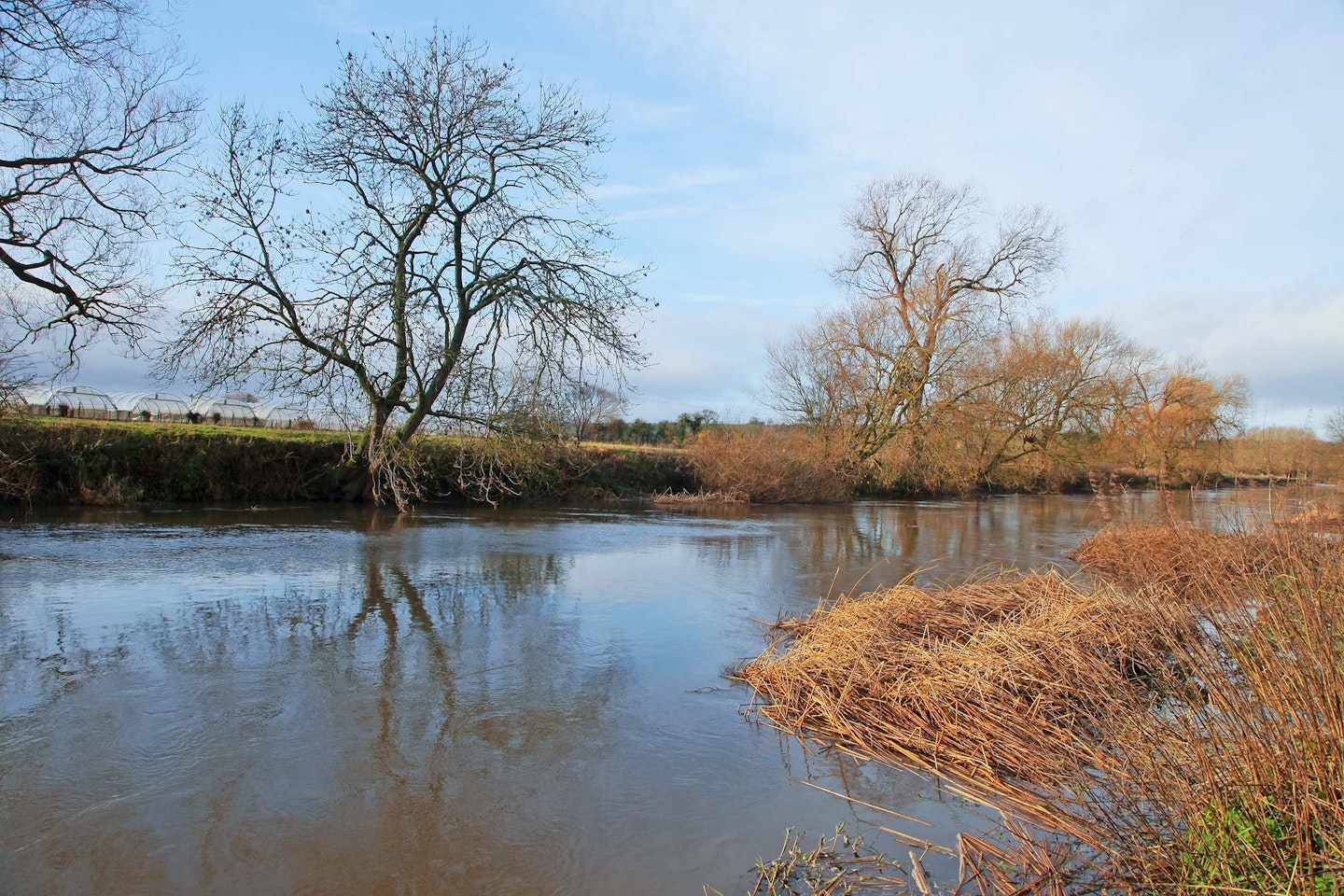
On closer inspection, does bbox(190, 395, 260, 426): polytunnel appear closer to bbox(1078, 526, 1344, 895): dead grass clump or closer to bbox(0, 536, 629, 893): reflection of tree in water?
bbox(0, 536, 629, 893): reflection of tree in water

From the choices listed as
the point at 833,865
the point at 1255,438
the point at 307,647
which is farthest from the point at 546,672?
the point at 1255,438

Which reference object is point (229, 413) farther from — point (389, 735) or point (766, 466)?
point (389, 735)

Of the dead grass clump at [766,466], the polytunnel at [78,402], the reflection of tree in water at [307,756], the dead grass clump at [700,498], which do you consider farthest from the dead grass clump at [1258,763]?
the polytunnel at [78,402]

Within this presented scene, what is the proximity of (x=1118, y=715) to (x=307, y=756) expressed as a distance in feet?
15.9

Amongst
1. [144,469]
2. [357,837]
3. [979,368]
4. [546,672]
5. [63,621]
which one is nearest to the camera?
[357,837]

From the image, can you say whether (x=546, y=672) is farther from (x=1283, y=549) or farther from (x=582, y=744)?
(x=1283, y=549)

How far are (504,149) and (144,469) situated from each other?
1081cm

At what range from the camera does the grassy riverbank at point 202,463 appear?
1645cm

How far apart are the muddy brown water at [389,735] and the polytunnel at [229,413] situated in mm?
22598

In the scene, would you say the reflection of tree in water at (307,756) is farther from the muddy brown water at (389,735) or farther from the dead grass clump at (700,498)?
the dead grass clump at (700,498)

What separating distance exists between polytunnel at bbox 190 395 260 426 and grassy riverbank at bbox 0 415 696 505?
1223 centimetres

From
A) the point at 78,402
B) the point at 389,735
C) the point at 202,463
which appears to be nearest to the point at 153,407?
the point at 78,402

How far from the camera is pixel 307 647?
705 centimetres

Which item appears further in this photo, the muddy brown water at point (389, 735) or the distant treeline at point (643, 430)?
the distant treeline at point (643, 430)
